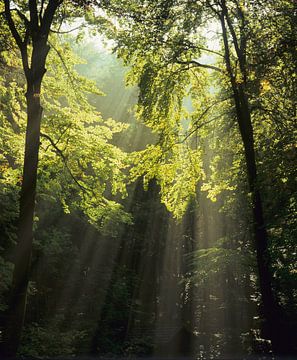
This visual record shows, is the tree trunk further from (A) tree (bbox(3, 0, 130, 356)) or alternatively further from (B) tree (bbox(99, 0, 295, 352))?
(B) tree (bbox(99, 0, 295, 352))

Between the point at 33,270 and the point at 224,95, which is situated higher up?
the point at 224,95

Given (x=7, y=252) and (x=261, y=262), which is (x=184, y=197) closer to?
(x=261, y=262)

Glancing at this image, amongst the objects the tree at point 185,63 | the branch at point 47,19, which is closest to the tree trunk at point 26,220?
the branch at point 47,19

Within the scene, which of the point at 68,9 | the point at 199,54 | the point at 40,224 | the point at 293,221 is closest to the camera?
the point at 293,221

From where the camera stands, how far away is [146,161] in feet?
42.9

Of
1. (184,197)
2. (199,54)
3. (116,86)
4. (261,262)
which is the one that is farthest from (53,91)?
(116,86)

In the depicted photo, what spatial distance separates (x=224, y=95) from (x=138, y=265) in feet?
41.9

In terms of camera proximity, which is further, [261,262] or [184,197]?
[184,197]

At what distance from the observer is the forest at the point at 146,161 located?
28.7 feet

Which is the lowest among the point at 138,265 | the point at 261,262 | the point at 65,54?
the point at 261,262

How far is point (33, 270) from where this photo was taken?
695 inches

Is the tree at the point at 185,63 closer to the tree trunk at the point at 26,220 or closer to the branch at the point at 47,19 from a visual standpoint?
the branch at the point at 47,19

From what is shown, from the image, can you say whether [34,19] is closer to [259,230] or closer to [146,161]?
[146,161]

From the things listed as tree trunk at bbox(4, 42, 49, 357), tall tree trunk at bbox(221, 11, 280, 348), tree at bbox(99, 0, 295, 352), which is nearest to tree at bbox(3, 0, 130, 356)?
tree trunk at bbox(4, 42, 49, 357)
